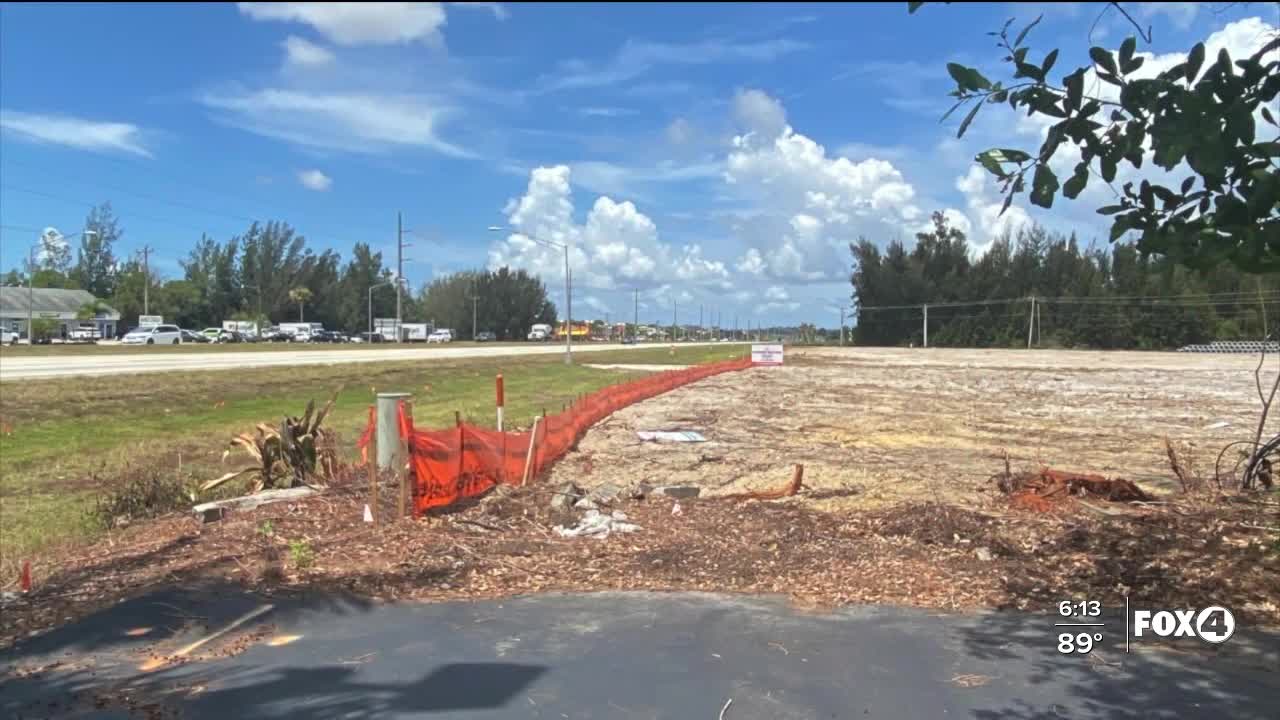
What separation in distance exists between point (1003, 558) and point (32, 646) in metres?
6.35

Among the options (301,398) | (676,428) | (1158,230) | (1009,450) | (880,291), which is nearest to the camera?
(1158,230)

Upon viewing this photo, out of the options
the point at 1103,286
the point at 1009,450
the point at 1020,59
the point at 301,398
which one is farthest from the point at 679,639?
the point at 1103,286

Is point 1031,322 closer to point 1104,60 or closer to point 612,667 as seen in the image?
point 612,667

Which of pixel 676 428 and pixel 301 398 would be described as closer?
pixel 676 428

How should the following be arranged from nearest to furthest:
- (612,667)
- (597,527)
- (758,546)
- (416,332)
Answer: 1. (612,667)
2. (758,546)
3. (597,527)
4. (416,332)

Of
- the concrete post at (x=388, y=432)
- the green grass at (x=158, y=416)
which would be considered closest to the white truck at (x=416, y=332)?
the green grass at (x=158, y=416)

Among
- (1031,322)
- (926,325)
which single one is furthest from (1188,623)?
(926,325)

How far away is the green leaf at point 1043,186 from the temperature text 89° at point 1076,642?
2.76 meters

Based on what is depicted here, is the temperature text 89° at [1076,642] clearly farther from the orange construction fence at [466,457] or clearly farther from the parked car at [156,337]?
the parked car at [156,337]

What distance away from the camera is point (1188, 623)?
5461 millimetres

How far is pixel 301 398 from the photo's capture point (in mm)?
25703

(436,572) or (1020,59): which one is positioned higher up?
(1020,59)

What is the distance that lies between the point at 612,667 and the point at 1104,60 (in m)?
3.63

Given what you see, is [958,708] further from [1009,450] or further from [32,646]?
[1009,450]
